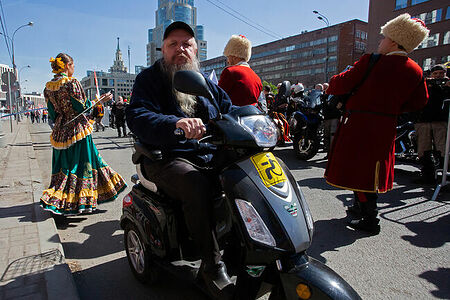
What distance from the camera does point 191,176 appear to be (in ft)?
6.03

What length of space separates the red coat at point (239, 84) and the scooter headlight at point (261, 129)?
2.42m

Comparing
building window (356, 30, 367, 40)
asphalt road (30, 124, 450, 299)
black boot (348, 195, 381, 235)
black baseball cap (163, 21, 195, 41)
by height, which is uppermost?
building window (356, 30, 367, 40)

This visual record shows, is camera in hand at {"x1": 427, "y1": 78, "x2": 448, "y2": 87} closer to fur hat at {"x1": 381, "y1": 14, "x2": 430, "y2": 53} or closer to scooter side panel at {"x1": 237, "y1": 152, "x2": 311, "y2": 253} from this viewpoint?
fur hat at {"x1": 381, "y1": 14, "x2": 430, "y2": 53}

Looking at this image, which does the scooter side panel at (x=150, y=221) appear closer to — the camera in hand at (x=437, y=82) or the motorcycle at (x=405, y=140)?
the camera in hand at (x=437, y=82)

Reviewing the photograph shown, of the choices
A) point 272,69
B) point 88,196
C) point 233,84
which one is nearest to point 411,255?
point 233,84

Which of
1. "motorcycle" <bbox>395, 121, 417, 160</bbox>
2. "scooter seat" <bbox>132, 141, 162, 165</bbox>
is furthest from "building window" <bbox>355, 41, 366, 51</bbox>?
"scooter seat" <bbox>132, 141, 162, 165</bbox>

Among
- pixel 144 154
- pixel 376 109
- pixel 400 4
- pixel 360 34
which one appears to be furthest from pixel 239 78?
pixel 360 34

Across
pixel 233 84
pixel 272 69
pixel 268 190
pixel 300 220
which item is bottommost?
pixel 300 220

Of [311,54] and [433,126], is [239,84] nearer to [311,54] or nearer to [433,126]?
[433,126]

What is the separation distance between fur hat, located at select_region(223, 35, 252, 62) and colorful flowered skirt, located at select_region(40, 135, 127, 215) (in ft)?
7.30

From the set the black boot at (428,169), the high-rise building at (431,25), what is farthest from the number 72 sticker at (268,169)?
the high-rise building at (431,25)

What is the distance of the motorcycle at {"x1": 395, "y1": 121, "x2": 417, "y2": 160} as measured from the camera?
249 inches

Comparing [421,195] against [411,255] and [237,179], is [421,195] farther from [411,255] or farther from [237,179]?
[237,179]

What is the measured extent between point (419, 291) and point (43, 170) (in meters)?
7.52
